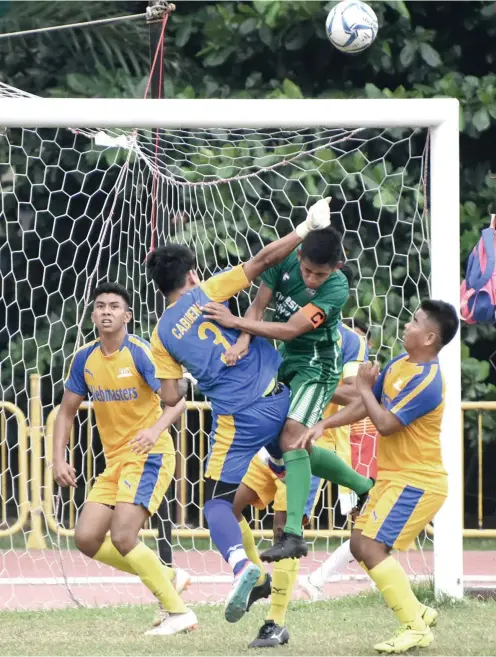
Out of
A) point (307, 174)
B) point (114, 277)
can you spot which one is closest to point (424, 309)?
point (307, 174)

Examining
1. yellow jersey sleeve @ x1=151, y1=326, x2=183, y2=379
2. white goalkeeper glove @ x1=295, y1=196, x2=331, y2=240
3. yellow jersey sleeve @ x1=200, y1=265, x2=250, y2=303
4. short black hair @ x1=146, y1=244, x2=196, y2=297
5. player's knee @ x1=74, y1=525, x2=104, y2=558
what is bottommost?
player's knee @ x1=74, y1=525, x2=104, y2=558

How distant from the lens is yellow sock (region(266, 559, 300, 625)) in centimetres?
680

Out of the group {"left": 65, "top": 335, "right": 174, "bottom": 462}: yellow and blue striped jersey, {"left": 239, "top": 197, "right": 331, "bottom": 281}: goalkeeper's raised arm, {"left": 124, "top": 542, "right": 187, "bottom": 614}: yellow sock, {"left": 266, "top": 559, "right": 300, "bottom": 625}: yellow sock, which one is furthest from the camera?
{"left": 65, "top": 335, "right": 174, "bottom": 462}: yellow and blue striped jersey

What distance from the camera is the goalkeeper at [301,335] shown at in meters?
6.41

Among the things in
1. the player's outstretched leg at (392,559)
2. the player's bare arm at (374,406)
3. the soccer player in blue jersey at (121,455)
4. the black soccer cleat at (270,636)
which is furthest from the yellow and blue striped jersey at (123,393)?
the player's outstretched leg at (392,559)

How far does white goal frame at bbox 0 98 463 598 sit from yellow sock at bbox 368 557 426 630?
5.32 ft

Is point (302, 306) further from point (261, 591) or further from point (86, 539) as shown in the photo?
point (86, 539)

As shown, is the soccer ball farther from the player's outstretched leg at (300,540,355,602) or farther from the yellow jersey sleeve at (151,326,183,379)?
the player's outstretched leg at (300,540,355,602)


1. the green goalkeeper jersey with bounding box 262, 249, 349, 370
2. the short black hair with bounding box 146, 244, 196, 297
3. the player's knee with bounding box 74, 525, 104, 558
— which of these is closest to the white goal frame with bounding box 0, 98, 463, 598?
the short black hair with bounding box 146, 244, 196, 297

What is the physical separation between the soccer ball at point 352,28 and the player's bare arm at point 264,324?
239cm

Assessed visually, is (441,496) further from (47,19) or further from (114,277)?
(47,19)

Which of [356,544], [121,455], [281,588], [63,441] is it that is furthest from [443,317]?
[63,441]

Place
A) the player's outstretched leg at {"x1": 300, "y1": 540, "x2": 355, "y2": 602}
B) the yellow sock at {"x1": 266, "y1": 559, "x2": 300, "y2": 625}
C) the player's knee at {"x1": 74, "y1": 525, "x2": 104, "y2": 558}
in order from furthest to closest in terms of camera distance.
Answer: the player's outstretched leg at {"x1": 300, "y1": 540, "x2": 355, "y2": 602}, the player's knee at {"x1": 74, "y1": 525, "x2": 104, "y2": 558}, the yellow sock at {"x1": 266, "y1": 559, "x2": 300, "y2": 625}

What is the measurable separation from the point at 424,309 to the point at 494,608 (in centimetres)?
233
